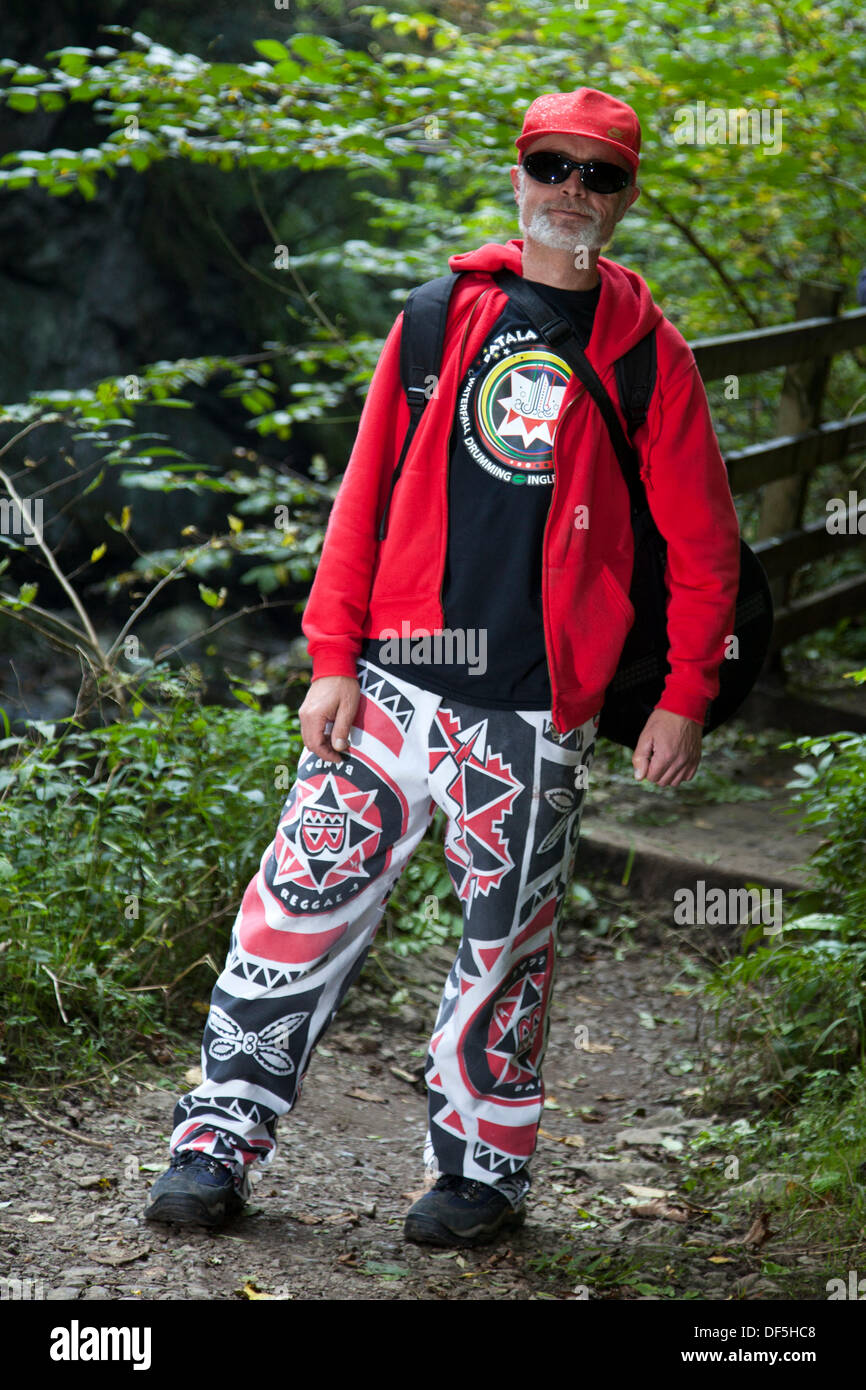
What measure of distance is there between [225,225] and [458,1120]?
10.6 metres

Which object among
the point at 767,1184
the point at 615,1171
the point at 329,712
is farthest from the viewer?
the point at 615,1171

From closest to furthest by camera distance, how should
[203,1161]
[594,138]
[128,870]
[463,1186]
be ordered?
[594,138]
[203,1161]
[463,1186]
[128,870]

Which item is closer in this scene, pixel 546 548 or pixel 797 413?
pixel 546 548

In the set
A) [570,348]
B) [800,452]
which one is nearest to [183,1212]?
[570,348]

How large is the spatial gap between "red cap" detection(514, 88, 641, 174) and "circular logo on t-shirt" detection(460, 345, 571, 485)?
0.34 metres

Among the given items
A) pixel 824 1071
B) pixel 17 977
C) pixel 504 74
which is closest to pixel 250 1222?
pixel 17 977

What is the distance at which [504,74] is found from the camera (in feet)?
16.5

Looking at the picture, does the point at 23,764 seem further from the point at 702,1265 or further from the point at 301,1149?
the point at 702,1265

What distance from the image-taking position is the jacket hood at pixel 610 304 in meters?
2.06

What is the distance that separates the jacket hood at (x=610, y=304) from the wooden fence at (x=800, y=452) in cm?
259

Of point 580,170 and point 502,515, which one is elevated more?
point 580,170

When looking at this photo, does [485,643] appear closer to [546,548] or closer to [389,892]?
[546,548]

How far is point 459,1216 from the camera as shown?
230 cm

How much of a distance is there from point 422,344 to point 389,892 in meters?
0.97
